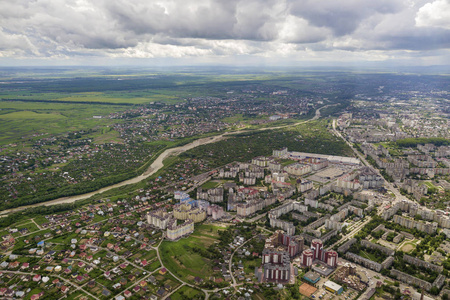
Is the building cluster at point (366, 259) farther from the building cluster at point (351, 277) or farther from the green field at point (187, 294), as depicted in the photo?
the green field at point (187, 294)

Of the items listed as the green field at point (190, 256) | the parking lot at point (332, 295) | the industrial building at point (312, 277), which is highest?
the industrial building at point (312, 277)

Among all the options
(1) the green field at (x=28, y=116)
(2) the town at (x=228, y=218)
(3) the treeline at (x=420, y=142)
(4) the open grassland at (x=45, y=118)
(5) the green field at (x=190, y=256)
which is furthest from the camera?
(1) the green field at (x=28, y=116)

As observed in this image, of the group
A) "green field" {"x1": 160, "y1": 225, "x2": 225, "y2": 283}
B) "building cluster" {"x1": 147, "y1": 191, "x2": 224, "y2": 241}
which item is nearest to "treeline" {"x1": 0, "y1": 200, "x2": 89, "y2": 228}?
"building cluster" {"x1": 147, "y1": 191, "x2": 224, "y2": 241}

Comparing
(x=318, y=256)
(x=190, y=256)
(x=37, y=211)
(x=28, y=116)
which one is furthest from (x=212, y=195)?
(x=28, y=116)

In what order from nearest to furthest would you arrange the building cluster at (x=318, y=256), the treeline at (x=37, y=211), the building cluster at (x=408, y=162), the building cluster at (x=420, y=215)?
the building cluster at (x=318, y=256) → the building cluster at (x=420, y=215) → the treeline at (x=37, y=211) → the building cluster at (x=408, y=162)

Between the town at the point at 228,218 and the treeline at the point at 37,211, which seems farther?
the treeline at the point at 37,211

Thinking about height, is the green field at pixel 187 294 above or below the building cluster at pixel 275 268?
below

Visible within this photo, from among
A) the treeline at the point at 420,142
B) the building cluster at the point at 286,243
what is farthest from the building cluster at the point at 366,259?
the treeline at the point at 420,142

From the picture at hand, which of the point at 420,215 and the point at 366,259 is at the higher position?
the point at 366,259

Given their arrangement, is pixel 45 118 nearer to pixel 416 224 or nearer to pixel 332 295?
pixel 332 295

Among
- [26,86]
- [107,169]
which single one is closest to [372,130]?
[107,169]

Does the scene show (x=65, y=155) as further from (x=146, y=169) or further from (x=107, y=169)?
(x=146, y=169)
